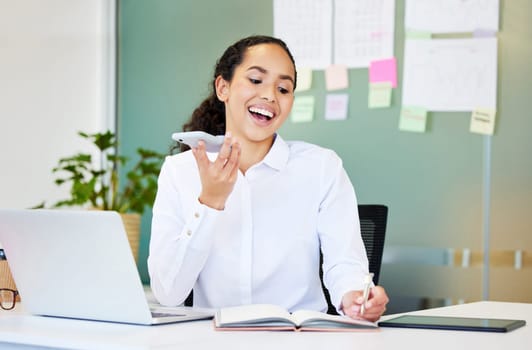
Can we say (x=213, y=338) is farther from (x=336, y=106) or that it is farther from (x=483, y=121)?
(x=336, y=106)

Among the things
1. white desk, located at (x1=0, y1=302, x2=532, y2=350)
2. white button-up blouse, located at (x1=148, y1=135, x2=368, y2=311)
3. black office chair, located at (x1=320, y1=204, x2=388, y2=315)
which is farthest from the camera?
black office chair, located at (x1=320, y1=204, x2=388, y2=315)

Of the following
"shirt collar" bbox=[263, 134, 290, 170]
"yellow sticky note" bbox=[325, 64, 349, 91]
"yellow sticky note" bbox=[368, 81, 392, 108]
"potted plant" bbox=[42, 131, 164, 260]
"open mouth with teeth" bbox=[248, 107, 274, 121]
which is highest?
"yellow sticky note" bbox=[325, 64, 349, 91]

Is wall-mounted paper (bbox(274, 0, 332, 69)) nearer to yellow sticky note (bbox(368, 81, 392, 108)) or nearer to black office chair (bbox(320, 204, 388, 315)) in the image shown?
yellow sticky note (bbox(368, 81, 392, 108))

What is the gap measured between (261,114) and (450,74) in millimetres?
1335

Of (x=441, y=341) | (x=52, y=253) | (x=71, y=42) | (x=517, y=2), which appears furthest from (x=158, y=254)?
(x=71, y=42)

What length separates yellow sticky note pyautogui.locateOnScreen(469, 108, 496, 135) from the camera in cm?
309

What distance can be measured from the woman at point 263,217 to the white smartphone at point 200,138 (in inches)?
6.9

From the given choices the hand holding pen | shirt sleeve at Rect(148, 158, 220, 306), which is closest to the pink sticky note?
shirt sleeve at Rect(148, 158, 220, 306)

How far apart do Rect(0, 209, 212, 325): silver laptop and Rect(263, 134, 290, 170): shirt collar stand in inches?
21.0

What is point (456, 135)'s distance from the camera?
3.16 metres

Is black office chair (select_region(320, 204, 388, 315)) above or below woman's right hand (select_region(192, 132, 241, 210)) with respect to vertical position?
below

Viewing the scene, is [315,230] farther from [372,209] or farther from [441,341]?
[441,341]

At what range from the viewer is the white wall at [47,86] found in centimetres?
337

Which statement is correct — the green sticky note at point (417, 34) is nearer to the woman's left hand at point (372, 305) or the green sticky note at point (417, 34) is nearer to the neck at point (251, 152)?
the neck at point (251, 152)
